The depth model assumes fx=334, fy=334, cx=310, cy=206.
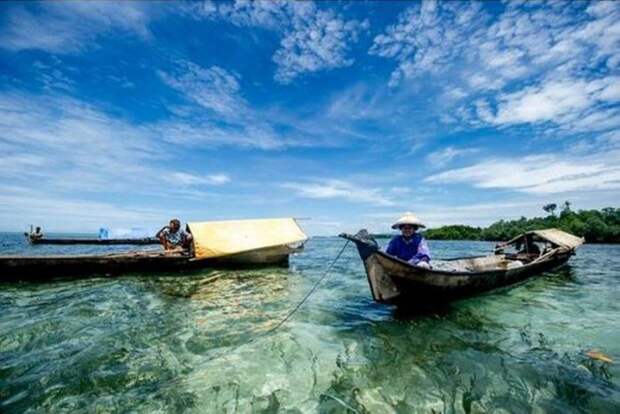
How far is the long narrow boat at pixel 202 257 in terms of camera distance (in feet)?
36.6

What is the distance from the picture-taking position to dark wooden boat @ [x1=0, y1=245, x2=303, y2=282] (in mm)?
10984

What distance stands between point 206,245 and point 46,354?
25.8 ft

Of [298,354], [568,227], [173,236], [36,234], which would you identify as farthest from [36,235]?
[568,227]

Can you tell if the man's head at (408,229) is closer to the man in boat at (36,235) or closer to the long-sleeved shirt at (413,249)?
the long-sleeved shirt at (413,249)

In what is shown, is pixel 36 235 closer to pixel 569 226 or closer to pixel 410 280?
pixel 410 280

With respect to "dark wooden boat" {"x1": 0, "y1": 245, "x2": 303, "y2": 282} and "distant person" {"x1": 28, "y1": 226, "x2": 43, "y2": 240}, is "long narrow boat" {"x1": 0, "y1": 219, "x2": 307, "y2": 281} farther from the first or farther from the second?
"distant person" {"x1": 28, "y1": 226, "x2": 43, "y2": 240}

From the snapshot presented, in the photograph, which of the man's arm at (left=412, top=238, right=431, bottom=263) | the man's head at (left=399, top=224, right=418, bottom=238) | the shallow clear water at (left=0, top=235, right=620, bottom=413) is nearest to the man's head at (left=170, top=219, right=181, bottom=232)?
the shallow clear water at (left=0, top=235, right=620, bottom=413)

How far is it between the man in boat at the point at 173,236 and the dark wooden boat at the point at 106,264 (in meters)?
1.27

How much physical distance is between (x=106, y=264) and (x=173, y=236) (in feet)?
10.4

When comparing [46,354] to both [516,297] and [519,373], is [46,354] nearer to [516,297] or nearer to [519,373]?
[519,373]

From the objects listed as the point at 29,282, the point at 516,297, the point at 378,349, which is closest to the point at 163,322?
the point at 378,349

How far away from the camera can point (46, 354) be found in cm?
511

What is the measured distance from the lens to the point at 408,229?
749cm

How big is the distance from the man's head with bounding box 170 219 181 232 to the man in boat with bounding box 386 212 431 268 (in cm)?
1039
